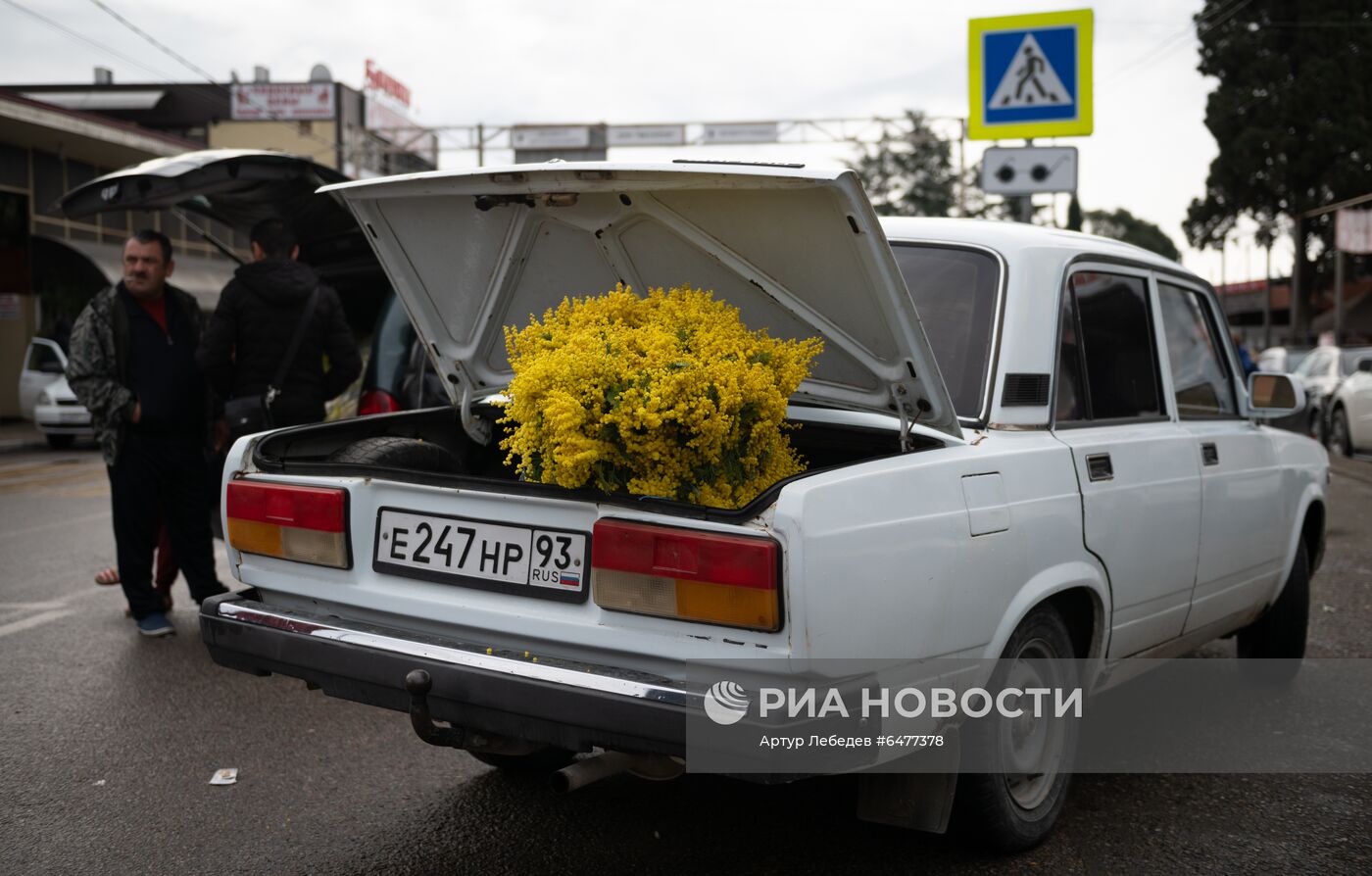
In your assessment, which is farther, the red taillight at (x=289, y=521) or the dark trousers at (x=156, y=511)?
the dark trousers at (x=156, y=511)

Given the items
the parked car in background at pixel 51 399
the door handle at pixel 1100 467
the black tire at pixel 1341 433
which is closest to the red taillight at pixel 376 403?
the door handle at pixel 1100 467

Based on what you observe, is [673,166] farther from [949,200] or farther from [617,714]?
[949,200]

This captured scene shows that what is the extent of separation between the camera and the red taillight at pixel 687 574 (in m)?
2.43

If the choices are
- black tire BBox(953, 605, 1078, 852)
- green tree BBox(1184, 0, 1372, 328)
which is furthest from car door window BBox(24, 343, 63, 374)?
green tree BBox(1184, 0, 1372, 328)

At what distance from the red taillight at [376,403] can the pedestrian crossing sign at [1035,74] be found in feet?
17.7

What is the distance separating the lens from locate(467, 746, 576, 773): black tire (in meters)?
3.74

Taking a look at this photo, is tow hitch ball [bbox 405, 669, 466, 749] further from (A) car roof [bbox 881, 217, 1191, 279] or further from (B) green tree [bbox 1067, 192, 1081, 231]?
(B) green tree [bbox 1067, 192, 1081, 231]

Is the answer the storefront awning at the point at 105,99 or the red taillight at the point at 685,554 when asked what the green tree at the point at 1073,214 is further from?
the red taillight at the point at 685,554

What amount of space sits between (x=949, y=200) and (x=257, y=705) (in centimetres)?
3180

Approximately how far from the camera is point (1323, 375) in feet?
63.7

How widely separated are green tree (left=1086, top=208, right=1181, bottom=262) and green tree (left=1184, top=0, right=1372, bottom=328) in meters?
56.8

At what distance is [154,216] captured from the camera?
29688mm

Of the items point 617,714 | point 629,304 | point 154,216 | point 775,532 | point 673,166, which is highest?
point 154,216

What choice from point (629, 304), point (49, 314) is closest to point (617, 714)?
point (629, 304)
